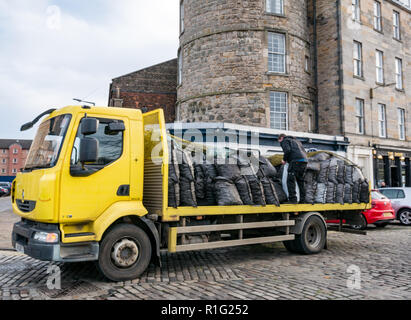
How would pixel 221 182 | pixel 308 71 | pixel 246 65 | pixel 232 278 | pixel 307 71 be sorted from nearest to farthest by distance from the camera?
pixel 232 278
pixel 221 182
pixel 246 65
pixel 307 71
pixel 308 71

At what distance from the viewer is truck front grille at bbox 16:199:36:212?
203 inches

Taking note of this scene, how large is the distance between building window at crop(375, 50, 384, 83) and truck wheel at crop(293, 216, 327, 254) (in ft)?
69.6

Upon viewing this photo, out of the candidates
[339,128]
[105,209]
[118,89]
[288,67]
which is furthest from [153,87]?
[105,209]

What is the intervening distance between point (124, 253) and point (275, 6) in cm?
1933

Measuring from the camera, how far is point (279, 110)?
798 inches

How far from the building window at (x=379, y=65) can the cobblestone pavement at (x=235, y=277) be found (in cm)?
2079

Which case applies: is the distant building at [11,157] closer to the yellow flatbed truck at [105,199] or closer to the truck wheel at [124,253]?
the yellow flatbed truck at [105,199]

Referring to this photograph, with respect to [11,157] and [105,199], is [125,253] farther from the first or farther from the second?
[11,157]

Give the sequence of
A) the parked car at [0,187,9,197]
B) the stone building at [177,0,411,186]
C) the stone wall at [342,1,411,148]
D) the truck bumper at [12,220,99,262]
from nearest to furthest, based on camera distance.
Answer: the truck bumper at [12,220,99,262]
the stone building at [177,0,411,186]
the stone wall at [342,1,411,148]
the parked car at [0,187,9,197]

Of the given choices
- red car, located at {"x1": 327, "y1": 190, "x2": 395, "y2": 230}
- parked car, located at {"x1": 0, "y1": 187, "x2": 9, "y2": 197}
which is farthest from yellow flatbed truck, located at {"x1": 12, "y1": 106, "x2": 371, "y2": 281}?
parked car, located at {"x1": 0, "y1": 187, "x2": 9, "y2": 197}

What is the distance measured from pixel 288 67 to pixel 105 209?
17.5 m

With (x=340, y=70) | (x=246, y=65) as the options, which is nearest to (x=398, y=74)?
(x=340, y=70)

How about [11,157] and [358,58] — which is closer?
[358,58]

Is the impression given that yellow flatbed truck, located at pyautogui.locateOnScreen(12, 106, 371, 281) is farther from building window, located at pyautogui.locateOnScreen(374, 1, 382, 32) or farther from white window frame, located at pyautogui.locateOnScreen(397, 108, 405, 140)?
white window frame, located at pyautogui.locateOnScreen(397, 108, 405, 140)
